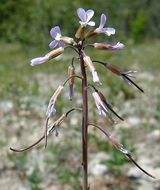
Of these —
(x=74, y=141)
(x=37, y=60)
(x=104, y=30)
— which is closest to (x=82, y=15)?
(x=104, y=30)

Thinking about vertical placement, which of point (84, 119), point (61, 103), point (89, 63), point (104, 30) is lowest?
point (84, 119)

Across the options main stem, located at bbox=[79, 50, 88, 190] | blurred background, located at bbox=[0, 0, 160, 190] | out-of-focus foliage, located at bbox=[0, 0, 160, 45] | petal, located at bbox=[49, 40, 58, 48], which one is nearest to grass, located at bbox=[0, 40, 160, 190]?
blurred background, located at bbox=[0, 0, 160, 190]

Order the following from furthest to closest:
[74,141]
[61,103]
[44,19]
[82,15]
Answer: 1. [44,19]
2. [61,103]
3. [74,141]
4. [82,15]

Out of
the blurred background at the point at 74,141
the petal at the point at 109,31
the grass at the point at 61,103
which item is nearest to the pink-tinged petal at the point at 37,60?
the petal at the point at 109,31

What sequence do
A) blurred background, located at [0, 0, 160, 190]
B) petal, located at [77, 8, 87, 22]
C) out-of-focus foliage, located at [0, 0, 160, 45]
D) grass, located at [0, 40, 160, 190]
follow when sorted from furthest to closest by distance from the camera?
1. out-of-focus foliage, located at [0, 0, 160, 45]
2. blurred background, located at [0, 0, 160, 190]
3. grass, located at [0, 40, 160, 190]
4. petal, located at [77, 8, 87, 22]

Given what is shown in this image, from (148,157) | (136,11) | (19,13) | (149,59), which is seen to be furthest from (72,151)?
(136,11)

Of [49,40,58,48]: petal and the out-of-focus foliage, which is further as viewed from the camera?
the out-of-focus foliage

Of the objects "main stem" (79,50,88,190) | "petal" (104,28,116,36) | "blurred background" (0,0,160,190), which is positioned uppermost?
"blurred background" (0,0,160,190)

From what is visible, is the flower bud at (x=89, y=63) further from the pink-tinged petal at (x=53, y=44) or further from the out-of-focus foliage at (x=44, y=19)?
the out-of-focus foliage at (x=44, y=19)

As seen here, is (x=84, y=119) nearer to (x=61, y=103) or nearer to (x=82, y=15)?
(x=82, y=15)

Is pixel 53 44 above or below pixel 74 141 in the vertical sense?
below

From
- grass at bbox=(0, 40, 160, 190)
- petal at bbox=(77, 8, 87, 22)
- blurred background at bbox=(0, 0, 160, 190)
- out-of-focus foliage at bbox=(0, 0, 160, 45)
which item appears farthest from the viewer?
out-of-focus foliage at bbox=(0, 0, 160, 45)

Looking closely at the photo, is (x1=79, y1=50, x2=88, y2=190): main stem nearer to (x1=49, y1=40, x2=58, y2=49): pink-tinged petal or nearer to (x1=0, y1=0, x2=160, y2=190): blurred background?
(x1=49, y1=40, x2=58, y2=49): pink-tinged petal
